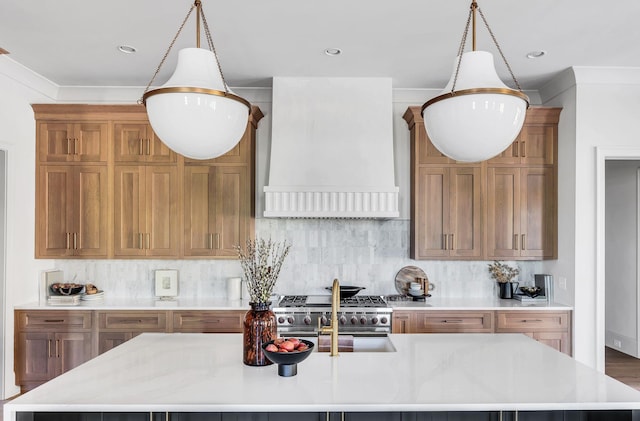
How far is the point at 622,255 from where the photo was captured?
239 inches

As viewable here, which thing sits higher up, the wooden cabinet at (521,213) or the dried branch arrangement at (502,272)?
the wooden cabinet at (521,213)

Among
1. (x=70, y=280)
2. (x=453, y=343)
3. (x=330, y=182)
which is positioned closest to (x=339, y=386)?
(x=453, y=343)

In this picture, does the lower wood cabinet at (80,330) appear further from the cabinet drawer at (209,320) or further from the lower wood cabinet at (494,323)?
the lower wood cabinet at (494,323)

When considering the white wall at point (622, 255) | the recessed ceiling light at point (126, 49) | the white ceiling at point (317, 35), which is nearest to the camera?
the white ceiling at point (317, 35)

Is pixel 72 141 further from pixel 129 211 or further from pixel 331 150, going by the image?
pixel 331 150

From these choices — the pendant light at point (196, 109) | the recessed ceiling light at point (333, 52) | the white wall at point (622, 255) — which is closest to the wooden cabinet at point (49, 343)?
the pendant light at point (196, 109)

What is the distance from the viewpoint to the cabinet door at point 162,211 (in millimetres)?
4426

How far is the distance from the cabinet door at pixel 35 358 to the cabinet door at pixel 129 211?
0.93 metres

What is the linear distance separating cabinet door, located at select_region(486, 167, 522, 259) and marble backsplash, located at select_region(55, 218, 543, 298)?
1.28ft

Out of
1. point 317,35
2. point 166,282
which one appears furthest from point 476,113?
point 166,282

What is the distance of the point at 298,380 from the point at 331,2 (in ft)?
7.22

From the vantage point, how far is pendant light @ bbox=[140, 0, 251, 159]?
1.95 meters

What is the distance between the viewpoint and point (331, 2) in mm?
2971

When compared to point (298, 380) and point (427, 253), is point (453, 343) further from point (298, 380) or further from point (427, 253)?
point (427, 253)
